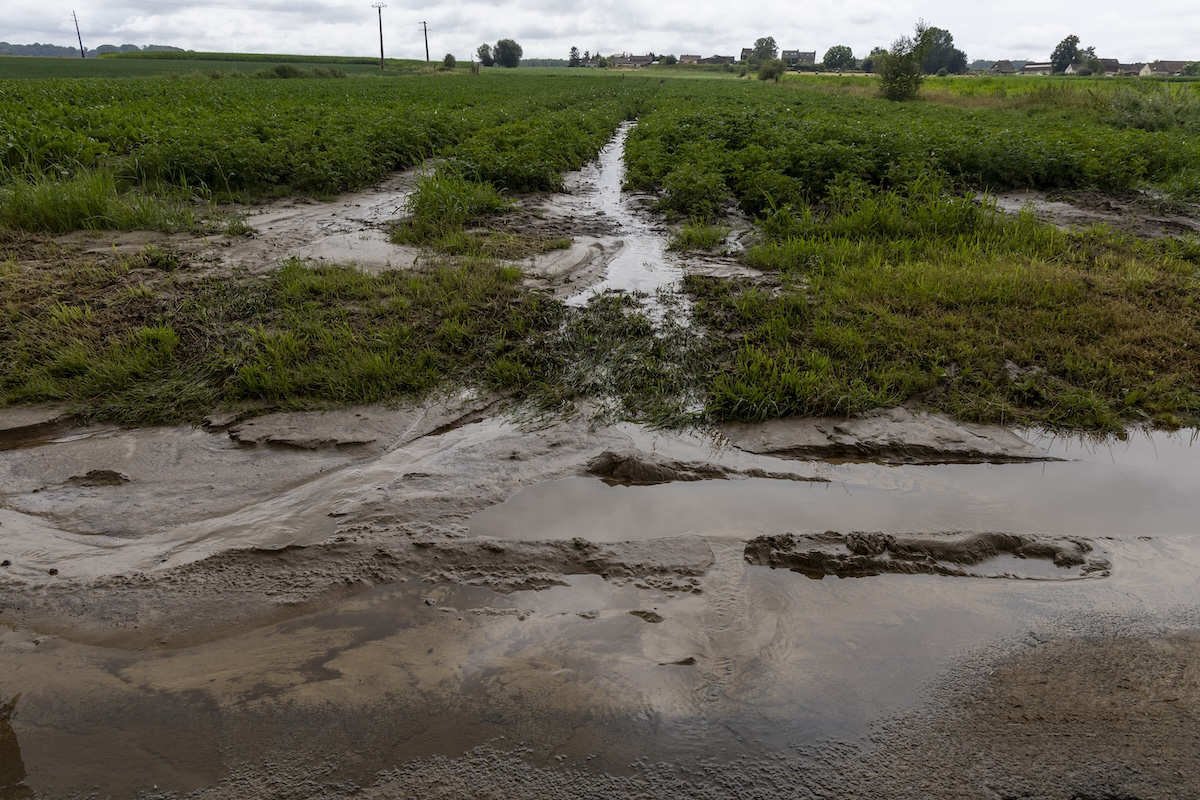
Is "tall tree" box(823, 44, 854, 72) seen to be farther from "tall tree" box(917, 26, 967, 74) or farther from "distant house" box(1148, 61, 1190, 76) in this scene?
"distant house" box(1148, 61, 1190, 76)

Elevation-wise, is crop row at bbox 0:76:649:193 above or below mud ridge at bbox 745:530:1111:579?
above

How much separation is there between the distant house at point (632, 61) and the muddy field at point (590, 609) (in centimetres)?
12949

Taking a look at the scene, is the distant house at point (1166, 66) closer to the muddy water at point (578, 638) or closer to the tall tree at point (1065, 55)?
the tall tree at point (1065, 55)

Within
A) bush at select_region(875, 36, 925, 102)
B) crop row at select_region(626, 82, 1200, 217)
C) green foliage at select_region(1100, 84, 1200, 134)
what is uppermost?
bush at select_region(875, 36, 925, 102)

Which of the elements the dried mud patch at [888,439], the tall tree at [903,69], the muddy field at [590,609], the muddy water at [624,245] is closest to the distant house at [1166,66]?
the tall tree at [903,69]

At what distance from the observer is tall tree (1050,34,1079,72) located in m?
87.6

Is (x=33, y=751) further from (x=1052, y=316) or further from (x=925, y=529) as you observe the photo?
(x=1052, y=316)

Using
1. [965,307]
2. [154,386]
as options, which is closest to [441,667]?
[154,386]

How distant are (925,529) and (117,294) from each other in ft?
21.3

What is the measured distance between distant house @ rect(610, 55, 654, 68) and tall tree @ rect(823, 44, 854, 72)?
31.6m

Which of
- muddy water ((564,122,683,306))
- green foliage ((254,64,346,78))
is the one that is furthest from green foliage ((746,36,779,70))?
muddy water ((564,122,683,306))

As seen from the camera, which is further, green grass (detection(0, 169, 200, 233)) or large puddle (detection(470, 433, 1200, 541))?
green grass (detection(0, 169, 200, 233))

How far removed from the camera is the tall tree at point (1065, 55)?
8756 centimetres

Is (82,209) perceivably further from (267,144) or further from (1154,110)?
(1154,110)
